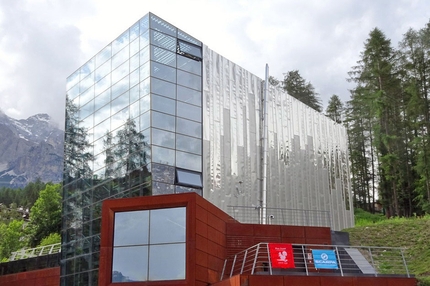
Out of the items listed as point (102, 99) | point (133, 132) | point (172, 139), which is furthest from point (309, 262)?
point (102, 99)

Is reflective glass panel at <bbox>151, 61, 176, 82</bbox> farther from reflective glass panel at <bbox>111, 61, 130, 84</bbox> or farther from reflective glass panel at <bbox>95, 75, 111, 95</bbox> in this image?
reflective glass panel at <bbox>95, 75, 111, 95</bbox>

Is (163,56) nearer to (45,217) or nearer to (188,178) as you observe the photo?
(188,178)

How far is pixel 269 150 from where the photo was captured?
28.2 m

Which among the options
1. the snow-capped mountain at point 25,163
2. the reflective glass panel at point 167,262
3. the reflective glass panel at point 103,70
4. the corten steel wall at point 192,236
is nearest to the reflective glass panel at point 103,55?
the reflective glass panel at point 103,70

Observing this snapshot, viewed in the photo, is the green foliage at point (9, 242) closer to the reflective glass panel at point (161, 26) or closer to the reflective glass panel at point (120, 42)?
the reflective glass panel at point (120, 42)

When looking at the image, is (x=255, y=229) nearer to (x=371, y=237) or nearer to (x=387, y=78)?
(x=371, y=237)

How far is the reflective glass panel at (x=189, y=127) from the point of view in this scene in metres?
23.7

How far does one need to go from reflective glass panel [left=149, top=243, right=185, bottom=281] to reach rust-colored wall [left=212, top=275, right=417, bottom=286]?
6.28 ft

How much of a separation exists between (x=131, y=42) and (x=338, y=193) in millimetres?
16170

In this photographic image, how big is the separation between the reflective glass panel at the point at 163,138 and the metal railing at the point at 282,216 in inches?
173

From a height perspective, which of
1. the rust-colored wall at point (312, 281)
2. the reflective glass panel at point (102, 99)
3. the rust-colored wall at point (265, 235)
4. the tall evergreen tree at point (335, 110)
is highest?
the tall evergreen tree at point (335, 110)

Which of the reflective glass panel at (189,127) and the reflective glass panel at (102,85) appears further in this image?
the reflective glass panel at (102,85)

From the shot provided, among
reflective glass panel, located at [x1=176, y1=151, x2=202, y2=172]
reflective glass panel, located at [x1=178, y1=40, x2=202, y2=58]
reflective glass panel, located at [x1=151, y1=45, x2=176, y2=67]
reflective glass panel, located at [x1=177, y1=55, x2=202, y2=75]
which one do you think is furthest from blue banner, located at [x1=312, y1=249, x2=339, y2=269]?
reflective glass panel, located at [x1=178, y1=40, x2=202, y2=58]

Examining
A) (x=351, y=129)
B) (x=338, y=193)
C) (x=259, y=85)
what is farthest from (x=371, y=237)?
(x=351, y=129)
